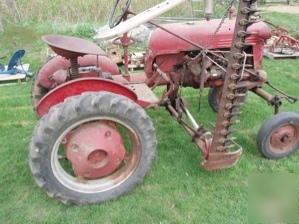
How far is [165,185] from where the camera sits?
2.68m

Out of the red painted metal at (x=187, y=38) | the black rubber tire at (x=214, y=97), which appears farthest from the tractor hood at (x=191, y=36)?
the black rubber tire at (x=214, y=97)

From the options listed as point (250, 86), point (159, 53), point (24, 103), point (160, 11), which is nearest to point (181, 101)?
point (159, 53)

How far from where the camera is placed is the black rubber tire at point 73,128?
6.78 feet

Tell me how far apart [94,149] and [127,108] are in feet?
1.29

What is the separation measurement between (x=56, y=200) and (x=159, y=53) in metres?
1.64

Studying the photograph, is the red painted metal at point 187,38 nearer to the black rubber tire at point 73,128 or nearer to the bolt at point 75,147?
the black rubber tire at point 73,128

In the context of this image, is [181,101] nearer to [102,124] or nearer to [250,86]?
[250,86]

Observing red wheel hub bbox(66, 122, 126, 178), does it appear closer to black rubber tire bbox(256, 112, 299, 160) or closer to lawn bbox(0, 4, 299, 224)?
lawn bbox(0, 4, 299, 224)

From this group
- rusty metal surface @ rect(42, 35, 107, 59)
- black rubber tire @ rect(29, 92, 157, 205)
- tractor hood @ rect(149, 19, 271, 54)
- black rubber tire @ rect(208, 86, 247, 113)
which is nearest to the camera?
black rubber tire @ rect(29, 92, 157, 205)

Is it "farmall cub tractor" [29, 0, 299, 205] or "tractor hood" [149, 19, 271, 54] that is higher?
"tractor hood" [149, 19, 271, 54]

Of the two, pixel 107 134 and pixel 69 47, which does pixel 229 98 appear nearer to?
pixel 107 134

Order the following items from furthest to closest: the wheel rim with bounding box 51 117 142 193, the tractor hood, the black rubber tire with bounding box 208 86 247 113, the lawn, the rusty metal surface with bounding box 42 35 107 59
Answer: the black rubber tire with bounding box 208 86 247 113, the tractor hood, the rusty metal surface with bounding box 42 35 107 59, the lawn, the wheel rim with bounding box 51 117 142 193

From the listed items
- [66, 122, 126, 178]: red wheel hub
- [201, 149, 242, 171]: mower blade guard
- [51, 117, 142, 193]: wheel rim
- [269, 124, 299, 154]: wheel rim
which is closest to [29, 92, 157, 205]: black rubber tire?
[51, 117, 142, 193]: wheel rim

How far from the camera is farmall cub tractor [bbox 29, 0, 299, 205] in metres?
2.12
